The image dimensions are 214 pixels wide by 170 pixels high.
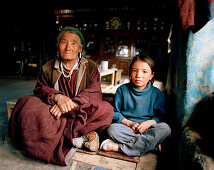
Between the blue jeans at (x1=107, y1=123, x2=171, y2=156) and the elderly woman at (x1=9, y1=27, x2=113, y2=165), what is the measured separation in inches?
5.3

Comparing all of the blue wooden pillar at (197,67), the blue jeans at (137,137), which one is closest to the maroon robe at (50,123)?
the blue jeans at (137,137)

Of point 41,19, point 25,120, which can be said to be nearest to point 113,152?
point 25,120

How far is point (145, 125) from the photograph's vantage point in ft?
4.95

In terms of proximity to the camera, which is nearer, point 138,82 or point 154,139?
point 154,139

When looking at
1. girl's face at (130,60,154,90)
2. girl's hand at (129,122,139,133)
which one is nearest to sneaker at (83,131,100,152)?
girl's hand at (129,122,139,133)

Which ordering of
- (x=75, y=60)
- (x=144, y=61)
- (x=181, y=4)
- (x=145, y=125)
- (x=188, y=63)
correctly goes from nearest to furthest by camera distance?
(x=181, y=4) < (x=188, y=63) < (x=145, y=125) < (x=144, y=61) < (x=75, y=60)

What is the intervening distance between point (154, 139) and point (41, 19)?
6.83 meters

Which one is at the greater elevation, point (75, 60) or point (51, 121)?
point (75, 60)

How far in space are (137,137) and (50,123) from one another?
86 centimetres

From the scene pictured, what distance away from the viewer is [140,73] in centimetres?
160

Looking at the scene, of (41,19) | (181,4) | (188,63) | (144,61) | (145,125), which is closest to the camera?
(181,4)

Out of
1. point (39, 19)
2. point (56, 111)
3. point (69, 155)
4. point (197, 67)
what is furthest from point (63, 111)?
point (39, 19)

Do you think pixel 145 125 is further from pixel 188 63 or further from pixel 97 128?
pixel 188 63

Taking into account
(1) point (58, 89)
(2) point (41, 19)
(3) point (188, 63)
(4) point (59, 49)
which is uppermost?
(2) point (41, 19)
